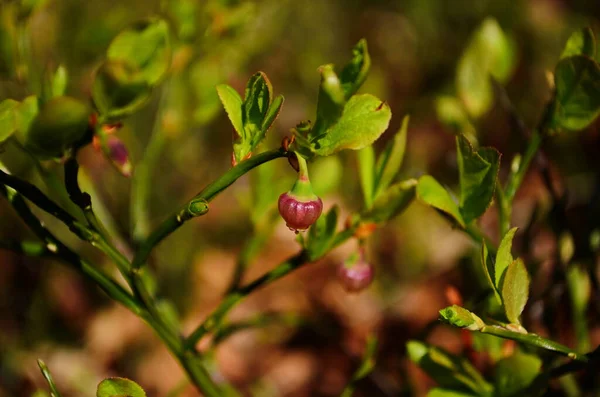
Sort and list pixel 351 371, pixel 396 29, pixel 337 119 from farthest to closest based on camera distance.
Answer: pixel 396 29 → pixel 351 371 → pixel 337 119

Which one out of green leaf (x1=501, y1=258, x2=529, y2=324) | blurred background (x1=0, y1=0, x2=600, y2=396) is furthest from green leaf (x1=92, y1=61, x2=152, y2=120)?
green leaf (x1=501, y1=258, x2=529, y2=324)

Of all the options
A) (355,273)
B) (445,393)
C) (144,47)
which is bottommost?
(445,393)

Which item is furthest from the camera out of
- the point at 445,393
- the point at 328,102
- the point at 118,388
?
the point at 445,393

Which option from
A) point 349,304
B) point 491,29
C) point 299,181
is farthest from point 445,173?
point 299,181

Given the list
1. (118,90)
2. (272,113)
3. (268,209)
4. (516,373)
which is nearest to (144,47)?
(118,90)

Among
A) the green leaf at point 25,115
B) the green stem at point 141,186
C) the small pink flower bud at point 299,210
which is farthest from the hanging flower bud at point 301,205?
the green stem at point 141,186

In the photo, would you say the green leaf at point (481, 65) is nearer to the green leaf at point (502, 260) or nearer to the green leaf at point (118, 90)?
the green leaf at point (502, 260)

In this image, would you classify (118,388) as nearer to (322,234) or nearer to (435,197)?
(322,234)

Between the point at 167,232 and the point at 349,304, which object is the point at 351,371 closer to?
the point at 349,304
